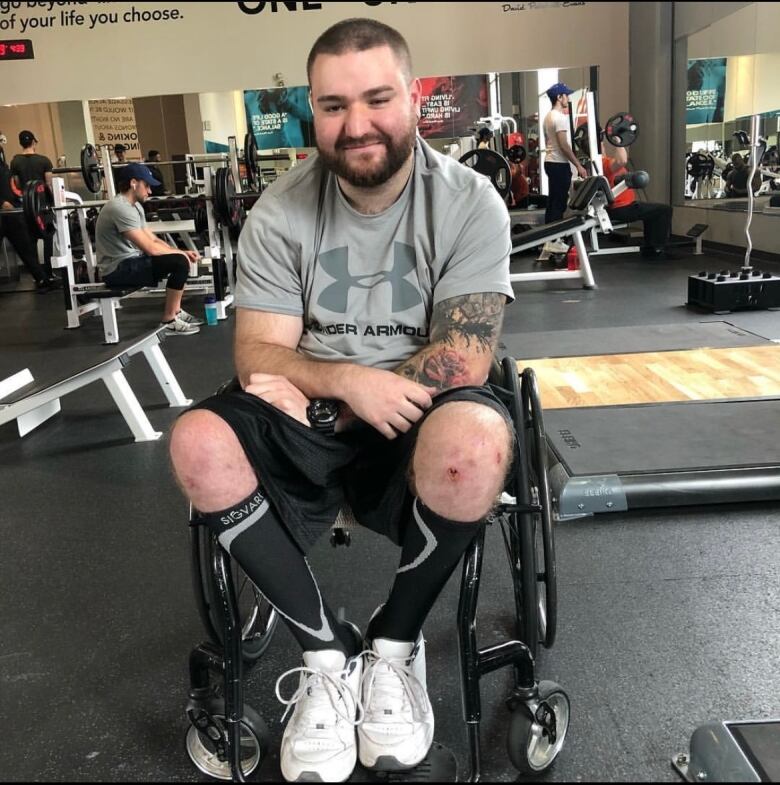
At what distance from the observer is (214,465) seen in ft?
3.34

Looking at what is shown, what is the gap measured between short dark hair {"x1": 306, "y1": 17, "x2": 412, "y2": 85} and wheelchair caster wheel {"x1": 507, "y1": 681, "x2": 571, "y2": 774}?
954mm

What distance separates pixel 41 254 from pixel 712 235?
20.3 ft

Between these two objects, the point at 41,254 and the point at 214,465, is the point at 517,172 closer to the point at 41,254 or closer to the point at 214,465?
the point at 41,254

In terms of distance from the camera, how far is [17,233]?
6.60 meters

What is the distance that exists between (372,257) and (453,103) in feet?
24.1

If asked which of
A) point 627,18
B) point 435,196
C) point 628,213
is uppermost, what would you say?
point 627,18

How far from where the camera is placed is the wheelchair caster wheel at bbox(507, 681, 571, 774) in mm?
1058

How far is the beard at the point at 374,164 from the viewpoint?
3.93 feet

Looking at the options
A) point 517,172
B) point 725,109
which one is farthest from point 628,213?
point 517,172

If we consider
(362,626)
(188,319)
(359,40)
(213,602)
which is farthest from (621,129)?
(213,602)

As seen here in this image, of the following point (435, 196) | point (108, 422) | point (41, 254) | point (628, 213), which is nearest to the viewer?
point (435, 196)

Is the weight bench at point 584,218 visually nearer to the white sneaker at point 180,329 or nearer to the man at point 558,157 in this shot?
the man at point 558,157

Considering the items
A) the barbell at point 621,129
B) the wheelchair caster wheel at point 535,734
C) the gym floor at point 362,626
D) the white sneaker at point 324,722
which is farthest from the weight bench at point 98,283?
the wheelchair caster wheel at point 535,734

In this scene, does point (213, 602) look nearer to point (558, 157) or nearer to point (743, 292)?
point (743, 292)
